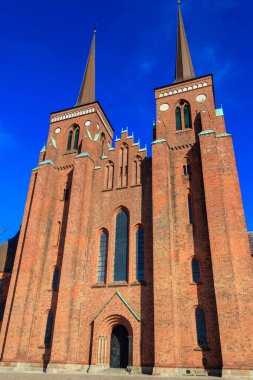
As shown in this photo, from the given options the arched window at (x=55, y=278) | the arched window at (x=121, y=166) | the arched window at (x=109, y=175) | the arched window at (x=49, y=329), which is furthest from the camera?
the arched window at (x=109, y=175)

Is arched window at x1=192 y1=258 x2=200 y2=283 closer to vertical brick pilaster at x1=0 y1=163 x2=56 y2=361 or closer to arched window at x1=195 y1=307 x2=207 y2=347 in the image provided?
arched window at x1=195 y1=307 x2=207 y2=347

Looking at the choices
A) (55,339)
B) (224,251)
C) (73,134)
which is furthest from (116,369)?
(73,134)

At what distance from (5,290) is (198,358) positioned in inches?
643

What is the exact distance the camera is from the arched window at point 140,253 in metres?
20.1

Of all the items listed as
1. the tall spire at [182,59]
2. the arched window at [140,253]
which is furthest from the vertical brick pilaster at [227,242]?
the tall spire at [182,59]

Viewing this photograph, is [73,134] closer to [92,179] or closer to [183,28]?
[92,179]

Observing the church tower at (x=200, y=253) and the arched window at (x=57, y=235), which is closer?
the church tower at (x=200, y=253)

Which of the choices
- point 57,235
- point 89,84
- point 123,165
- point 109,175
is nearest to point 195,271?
point 123,165

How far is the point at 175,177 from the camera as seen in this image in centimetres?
2219

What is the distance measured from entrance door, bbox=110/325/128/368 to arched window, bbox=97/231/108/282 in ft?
10.6

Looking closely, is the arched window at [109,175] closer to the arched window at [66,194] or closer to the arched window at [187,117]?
the arched window at [66,194]

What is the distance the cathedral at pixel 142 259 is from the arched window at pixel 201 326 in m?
0.05

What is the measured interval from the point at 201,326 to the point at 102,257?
7.81 metres

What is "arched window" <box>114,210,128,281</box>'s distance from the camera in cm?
2072
